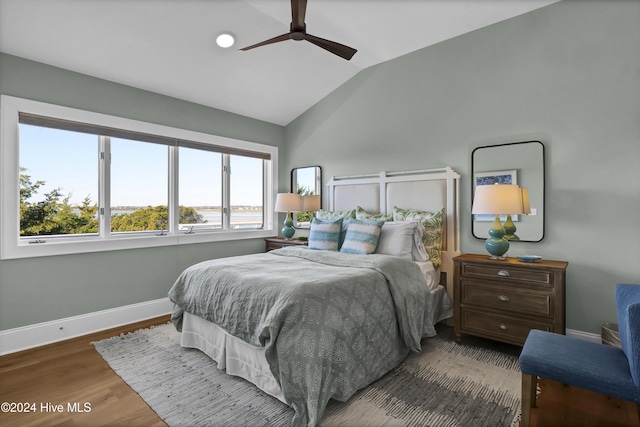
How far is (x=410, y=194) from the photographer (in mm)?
3762

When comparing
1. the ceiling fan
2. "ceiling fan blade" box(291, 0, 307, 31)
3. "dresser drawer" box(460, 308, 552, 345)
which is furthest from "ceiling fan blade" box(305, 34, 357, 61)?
"dresser drawer" box(460, 308, 552, 345)

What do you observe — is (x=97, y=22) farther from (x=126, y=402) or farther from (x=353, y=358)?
(x=353, y=358)

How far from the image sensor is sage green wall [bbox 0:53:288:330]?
9.35 ft

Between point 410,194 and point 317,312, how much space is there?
7.44 ft

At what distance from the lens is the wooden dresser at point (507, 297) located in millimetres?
2520

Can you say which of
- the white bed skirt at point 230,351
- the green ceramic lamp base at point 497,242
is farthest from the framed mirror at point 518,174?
the white bed skirt at point 230,351

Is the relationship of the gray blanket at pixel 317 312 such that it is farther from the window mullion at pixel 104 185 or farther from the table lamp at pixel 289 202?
the table lamp at pixel 289 202

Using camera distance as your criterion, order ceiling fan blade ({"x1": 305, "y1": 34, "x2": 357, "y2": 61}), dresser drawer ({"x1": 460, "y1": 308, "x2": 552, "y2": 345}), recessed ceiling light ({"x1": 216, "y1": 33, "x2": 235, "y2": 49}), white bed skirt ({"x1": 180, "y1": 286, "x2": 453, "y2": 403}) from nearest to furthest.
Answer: white bed skirt ({"x1": 180, "y1": 286, "x2": 453, "y2": 403})
ceiling fan blade ({"x1": 305, "y1": 34, "x2": 357, "y2": 61})
dresser drawer ({"x1": 460, "y1": 308, "x2": 552, "y2": 345})
recessed ceiling light ({"x1": 216, "y1": 33, "x2": 235, "y2": 49})

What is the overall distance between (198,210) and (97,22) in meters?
2.20

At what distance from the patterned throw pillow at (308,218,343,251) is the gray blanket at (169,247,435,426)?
0.47m

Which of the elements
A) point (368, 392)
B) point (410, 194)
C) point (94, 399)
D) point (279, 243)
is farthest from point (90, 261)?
point (410, 194)

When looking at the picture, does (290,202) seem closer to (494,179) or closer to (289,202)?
(289,202)

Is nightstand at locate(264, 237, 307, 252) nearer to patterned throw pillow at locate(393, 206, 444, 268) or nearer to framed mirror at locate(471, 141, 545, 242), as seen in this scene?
patterned throw pillow at locate(393, 206, 444, 268)

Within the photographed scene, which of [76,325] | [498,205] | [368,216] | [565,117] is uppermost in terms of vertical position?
[565,117]
